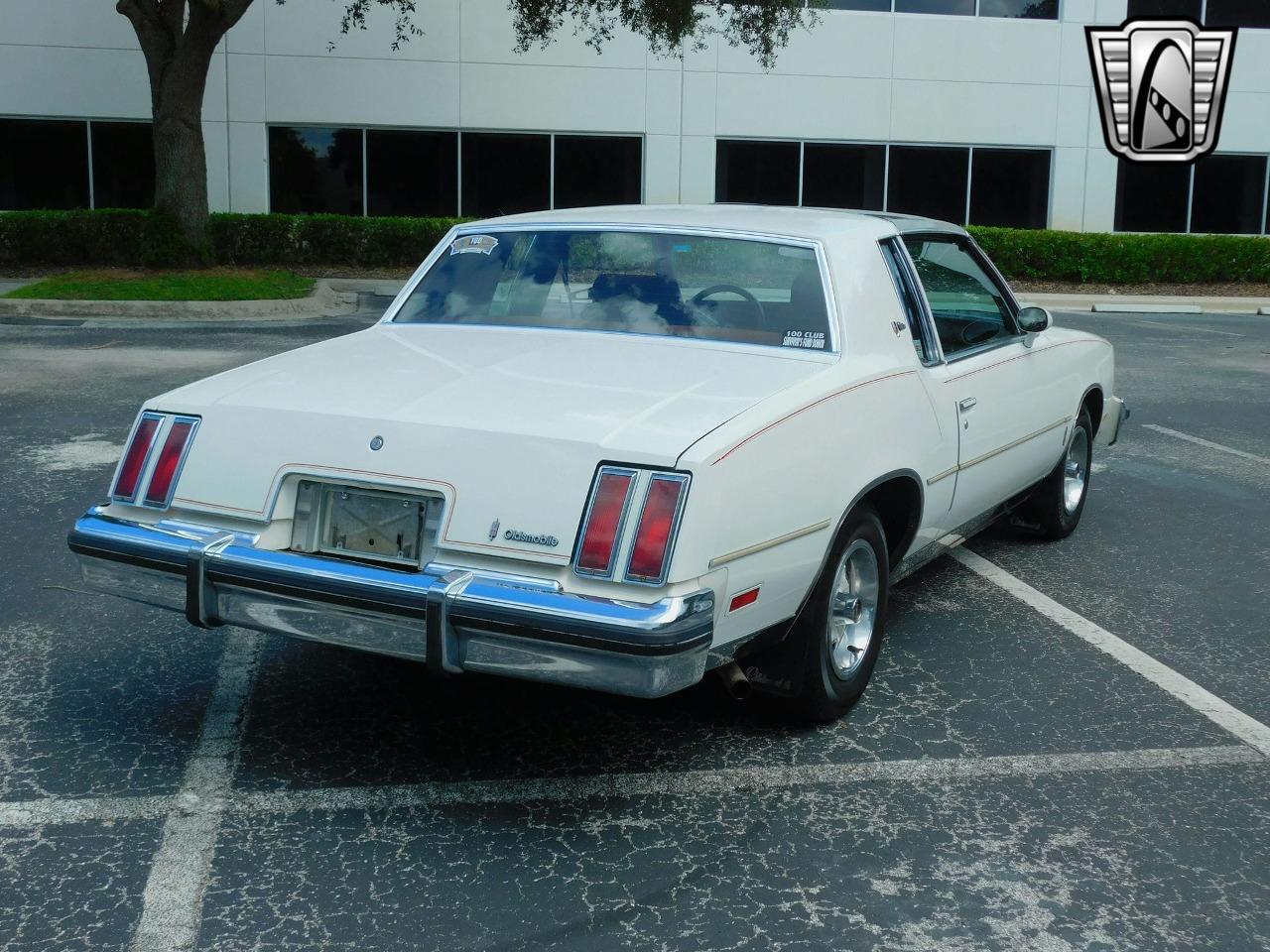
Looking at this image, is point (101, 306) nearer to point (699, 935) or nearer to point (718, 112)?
point (718, 112)

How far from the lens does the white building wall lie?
24.7m

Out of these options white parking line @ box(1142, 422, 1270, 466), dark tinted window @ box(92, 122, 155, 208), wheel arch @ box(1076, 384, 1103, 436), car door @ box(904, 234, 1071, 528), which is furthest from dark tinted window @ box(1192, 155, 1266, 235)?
car door @ box(904, 234, 1071, 528)

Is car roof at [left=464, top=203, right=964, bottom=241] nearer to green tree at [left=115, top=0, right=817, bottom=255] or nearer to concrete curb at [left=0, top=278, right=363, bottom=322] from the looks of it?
concrete curb at [left=0, top=278, right=363, bottom=322]

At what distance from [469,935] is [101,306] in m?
15.9

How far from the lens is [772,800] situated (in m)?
3.98

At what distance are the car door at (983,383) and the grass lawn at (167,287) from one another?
45.4ft

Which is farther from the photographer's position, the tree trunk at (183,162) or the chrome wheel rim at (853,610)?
the tree trunk at (183,162)

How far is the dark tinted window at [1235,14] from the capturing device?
27141 mm

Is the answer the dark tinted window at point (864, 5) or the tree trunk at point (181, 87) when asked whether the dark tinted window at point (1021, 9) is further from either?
the tree trunk at point (181, 87)

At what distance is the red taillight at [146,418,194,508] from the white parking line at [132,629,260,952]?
0.76m

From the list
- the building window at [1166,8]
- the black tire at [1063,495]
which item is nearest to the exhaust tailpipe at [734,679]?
the black tire at [1063,495]

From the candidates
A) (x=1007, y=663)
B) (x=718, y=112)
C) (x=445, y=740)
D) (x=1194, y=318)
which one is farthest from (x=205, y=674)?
(x=718, y=112)

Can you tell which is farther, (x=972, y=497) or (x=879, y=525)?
(x=972, y=497)

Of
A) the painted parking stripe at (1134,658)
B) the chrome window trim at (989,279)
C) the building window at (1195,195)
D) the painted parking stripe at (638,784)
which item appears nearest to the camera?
the painted parking stripe at (638,784)
